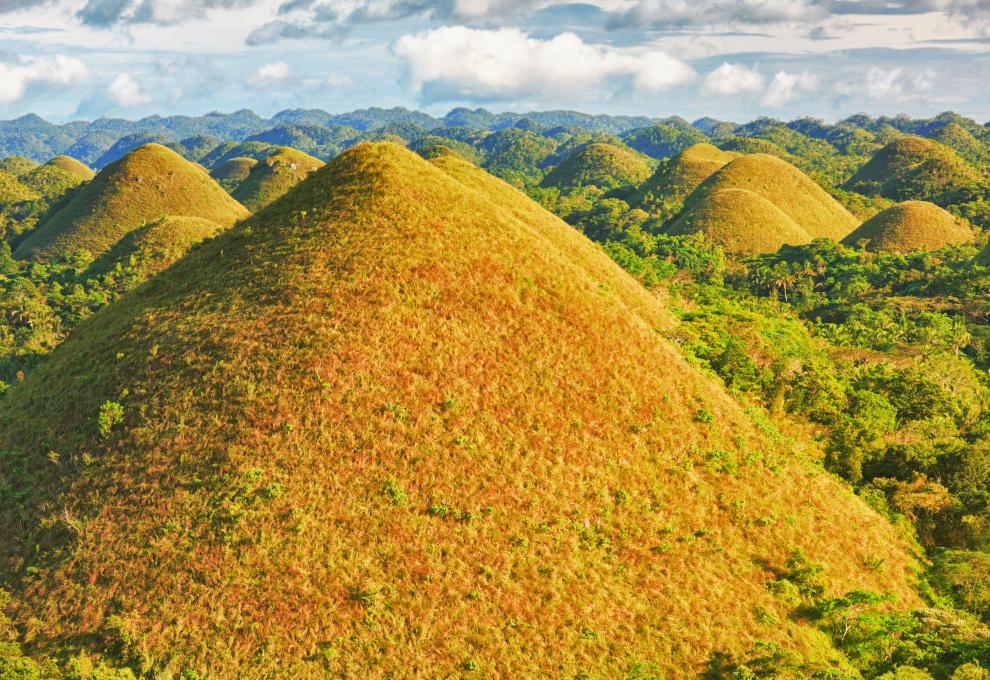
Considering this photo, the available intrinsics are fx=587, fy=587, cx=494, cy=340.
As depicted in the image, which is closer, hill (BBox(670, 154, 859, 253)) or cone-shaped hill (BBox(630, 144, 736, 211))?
hill (BBox(670, 154, 859, 253))

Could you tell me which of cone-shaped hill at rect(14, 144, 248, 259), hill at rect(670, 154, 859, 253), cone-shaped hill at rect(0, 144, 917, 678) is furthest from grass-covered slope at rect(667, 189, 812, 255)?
cone-shaped hill at rect(14, 144, 248, 259)

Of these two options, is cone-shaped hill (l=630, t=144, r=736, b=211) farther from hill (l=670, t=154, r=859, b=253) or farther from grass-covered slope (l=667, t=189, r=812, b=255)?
grass-covered slope (l=667, t=189, r=812, b=255)

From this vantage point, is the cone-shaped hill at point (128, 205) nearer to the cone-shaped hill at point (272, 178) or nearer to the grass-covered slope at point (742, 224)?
the cone-shaped hill at point (272, 178)

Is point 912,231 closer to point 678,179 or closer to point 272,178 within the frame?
point 678,179

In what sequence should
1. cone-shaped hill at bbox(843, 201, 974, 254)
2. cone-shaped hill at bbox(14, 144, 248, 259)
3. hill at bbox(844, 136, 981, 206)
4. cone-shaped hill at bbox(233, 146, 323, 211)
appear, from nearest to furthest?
1. cone-shaped hill at bbox(14, 144, 248, 259)
2. cone-shaped hill at bbox(843, 201, 974, 254)
3. hill at bbox(844, 136, 981, 206)
4. cone-shaped hill at bbox(233, 146, 323, 211)

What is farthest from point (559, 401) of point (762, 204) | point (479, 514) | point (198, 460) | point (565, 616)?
point (762, 204)

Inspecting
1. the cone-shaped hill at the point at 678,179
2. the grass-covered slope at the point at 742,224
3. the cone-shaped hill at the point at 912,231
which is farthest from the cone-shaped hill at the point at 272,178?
the cone-shaped hill at the point at 912,231
